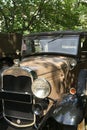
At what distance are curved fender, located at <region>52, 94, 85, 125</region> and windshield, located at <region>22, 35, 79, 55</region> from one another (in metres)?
1.44

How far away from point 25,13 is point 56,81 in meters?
14.5

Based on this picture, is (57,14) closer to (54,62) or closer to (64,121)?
(54,62)

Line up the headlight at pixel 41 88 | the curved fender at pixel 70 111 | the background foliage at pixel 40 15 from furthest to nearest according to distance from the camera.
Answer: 1. the background foliage at pixel 40 15
2. the headlight at pixel 41 88
3. the curved fender at pixel 70 111

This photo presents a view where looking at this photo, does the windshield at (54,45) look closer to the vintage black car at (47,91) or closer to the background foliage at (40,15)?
the vintage black car at (47,91)

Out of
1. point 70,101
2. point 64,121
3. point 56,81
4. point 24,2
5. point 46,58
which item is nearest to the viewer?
point 64,121

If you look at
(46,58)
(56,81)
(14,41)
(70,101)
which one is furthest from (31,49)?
(14,41)

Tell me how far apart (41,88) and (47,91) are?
4.7 inches

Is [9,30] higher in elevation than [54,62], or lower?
lower

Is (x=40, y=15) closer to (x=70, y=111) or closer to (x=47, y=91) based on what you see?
(x=47, y=91)

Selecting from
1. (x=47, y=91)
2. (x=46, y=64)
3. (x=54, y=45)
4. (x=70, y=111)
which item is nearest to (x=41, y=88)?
(x=47, y=91)

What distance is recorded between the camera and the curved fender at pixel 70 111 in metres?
5.18

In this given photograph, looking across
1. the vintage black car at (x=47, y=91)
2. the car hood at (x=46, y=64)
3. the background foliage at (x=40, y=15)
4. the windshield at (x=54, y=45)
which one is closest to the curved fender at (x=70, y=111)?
the vintage black car at (x=47, y=91)

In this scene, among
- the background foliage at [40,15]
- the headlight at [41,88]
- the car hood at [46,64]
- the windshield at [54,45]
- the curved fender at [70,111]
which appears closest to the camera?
the curved fender at [70,111]

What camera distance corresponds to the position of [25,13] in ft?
65.6
